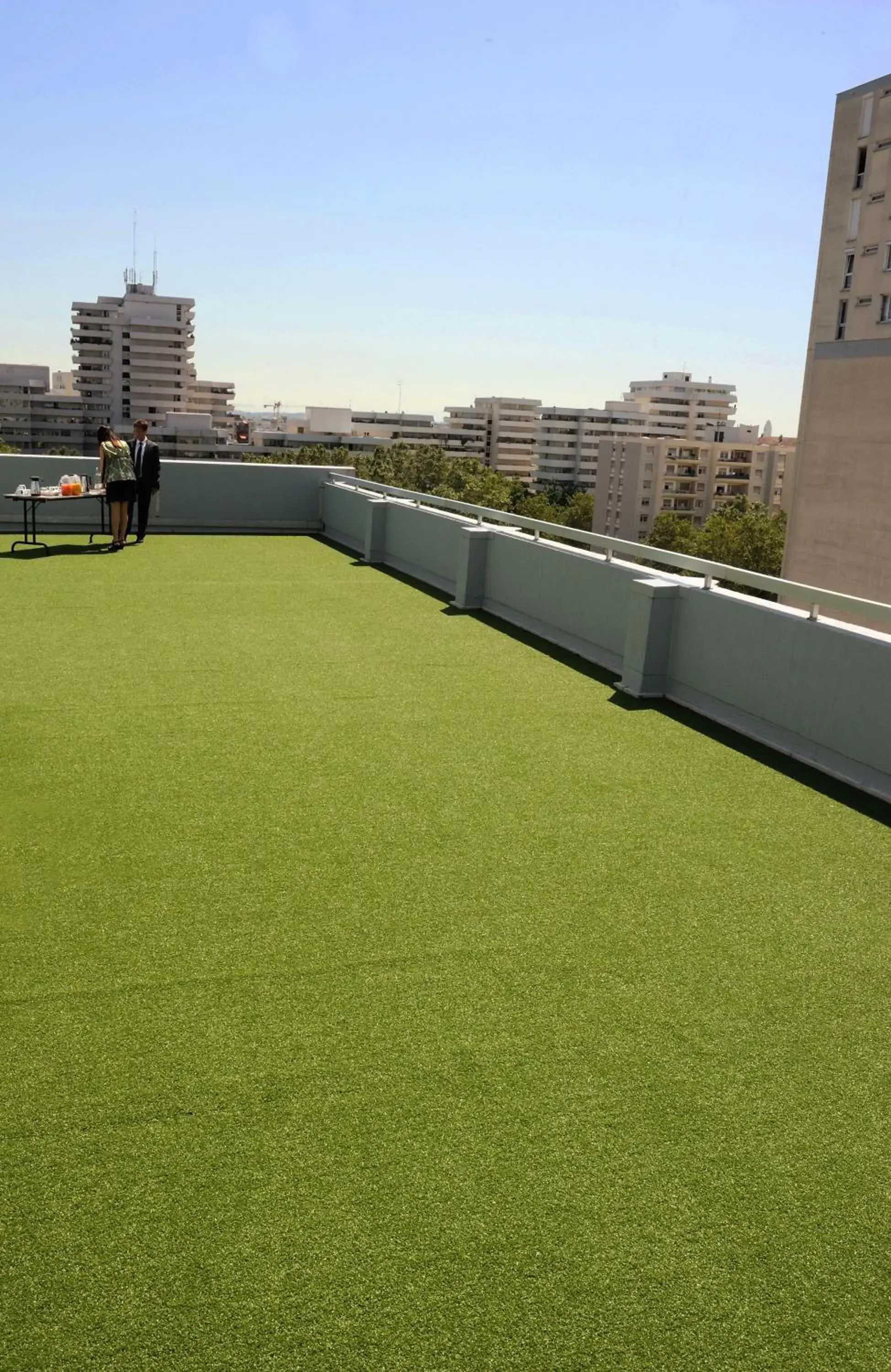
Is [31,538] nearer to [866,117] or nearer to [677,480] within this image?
[866,117]

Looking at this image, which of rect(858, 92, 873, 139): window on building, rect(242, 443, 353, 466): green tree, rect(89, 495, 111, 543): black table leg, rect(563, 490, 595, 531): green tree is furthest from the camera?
rect(563, 490, 595, 531): green tree

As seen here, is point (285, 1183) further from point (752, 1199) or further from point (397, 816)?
point (397, 816)

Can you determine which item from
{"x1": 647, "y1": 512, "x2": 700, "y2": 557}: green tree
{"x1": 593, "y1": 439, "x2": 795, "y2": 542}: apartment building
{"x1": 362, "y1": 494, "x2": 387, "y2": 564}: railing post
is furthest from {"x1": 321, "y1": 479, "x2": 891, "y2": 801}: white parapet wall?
{"x1": 593, "y1": 439, "x2": 795, "y2": 542}: apartment building

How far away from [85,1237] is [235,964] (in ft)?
4.81

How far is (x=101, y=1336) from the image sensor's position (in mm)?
2584

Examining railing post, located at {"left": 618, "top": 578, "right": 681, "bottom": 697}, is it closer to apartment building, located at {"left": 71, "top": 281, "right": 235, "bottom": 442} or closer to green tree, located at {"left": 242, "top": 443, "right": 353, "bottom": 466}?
green tree, located at {"left": 242, "top": 443, "right": 353, "bottom": 466}

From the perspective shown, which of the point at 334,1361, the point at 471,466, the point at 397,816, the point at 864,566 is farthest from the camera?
the point at 471,466

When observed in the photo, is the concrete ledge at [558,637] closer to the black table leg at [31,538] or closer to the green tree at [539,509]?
the black table leg at [31,538]

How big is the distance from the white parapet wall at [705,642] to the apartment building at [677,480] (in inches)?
5373

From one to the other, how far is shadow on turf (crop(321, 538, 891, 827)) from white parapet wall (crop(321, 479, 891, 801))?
0.07 metres

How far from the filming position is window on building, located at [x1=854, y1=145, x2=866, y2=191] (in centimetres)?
5375

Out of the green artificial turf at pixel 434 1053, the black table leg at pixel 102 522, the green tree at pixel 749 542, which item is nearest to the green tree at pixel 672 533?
the green tree at pixel 749 542

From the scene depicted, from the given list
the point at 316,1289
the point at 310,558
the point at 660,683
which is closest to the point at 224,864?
the point at 316,1289

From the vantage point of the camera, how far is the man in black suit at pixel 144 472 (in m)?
16.1
